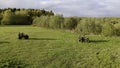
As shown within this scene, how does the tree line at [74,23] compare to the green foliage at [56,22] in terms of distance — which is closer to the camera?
the tree line at [74,23]

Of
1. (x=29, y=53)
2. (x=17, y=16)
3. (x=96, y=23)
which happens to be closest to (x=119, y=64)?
(x=29, y=53)

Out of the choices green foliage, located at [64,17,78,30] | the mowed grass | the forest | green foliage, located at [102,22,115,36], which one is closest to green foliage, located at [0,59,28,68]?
the mowed grass

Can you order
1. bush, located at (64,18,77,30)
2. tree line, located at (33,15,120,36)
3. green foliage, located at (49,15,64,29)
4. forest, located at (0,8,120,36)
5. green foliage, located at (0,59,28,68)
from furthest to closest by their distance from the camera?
bush, located at (64,18,77,30) < green foliage, located at (49,15,64,29) < tree line, located at (33,15,120,36) < forest, located at (0,8,120,36) < green foliage, located at (0,59,28,68)

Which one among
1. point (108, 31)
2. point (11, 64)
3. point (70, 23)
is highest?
point (70, 23)

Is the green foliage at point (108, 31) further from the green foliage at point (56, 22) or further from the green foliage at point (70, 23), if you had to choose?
the green foliage at point (56, 22)

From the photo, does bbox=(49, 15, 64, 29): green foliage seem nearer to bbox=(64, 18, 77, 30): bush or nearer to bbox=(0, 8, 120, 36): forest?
bbox=(0, 8, 120, 36): forest

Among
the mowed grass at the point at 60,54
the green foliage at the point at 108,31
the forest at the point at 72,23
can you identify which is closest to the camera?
the mowed grass at the point at 60,54

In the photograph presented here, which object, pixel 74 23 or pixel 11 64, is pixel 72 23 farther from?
pixel 11 64

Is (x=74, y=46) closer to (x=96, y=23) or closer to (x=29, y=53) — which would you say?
(x=29, y=53)

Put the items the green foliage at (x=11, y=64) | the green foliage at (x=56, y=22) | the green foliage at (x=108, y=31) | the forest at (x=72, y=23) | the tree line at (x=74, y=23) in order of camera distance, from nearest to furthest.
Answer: the green foliage at (x=11, y=64) → the green foliage at (x=108, y=31) → the forest at (x=72, y=23) → the tree line at (x=74, y=23) → the green foliage at (x=56, y=22)

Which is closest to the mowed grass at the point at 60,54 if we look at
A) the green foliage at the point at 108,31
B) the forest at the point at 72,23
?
the green foliage at the point at 108,31

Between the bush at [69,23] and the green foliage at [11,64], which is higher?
the bush at [69,23]

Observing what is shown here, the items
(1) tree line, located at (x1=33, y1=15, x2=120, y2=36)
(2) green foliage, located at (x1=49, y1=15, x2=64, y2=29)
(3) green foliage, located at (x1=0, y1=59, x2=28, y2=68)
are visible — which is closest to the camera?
(3) green foliage, located at (x1=0, y1=59, x2=28, y2=68)

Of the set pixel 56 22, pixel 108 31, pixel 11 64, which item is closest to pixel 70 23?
pixel 56 22
